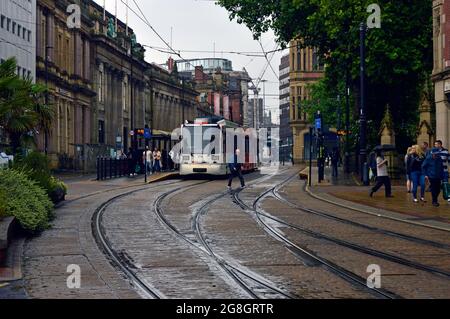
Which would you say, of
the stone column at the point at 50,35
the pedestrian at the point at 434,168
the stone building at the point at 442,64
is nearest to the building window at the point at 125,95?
the stone column at the point at 50,35

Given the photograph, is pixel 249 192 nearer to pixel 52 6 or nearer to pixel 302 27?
pixel 302 27

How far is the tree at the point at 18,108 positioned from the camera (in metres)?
17.2

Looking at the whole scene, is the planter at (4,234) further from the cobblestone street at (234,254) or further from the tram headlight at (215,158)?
the tram headlight at (215,158)

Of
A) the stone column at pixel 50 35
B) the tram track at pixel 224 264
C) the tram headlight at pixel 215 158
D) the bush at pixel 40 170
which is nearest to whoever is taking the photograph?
the tram track at pixel 224 264

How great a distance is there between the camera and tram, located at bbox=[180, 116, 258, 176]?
4419 cm

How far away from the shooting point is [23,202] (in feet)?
52.2

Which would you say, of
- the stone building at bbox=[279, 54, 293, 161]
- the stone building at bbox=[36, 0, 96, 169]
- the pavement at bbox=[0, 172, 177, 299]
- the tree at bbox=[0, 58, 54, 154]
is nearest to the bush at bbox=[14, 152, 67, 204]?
the tree at bbox=[0, 58, 54, 154]

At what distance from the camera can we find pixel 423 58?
40594mm

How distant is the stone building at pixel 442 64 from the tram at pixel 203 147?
12.7 metres

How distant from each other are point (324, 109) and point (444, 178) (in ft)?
230

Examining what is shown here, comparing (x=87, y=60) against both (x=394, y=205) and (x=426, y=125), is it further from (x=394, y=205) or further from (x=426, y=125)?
(x=394, y=205)

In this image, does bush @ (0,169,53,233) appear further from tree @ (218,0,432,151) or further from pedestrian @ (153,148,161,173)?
pedestrian @ (153,148,161,173)

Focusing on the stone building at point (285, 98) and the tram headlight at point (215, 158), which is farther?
the stone building at point (285, 98)

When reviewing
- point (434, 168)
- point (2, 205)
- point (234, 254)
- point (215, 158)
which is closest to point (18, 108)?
point (2, 205)
